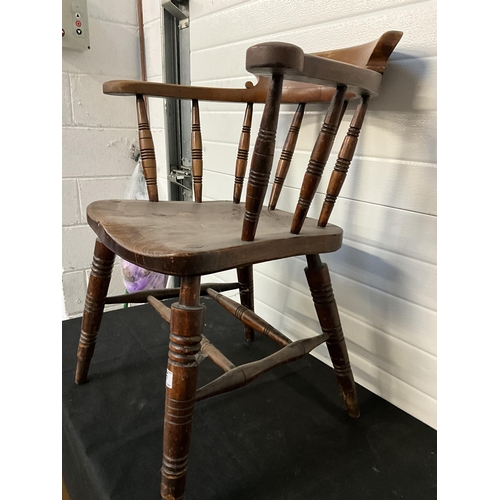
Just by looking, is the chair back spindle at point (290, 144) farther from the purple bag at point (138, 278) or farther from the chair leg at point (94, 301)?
the purple bag at point (138, 278)

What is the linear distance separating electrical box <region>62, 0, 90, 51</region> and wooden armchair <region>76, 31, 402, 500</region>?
2.69 ft

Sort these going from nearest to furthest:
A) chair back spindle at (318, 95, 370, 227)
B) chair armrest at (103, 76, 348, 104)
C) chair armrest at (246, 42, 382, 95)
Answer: chair armrest at (246, 42, 382, 95) → chair back spindle at (318, 95, 370, 227) → chair armrest at (103, 76, 348, 104)

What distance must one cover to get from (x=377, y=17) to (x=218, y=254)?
1.87 ft

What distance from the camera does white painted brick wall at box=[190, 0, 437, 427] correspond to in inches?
30.1

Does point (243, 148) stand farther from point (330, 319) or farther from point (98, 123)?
point (98, 123)

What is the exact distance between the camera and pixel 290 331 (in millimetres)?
1161

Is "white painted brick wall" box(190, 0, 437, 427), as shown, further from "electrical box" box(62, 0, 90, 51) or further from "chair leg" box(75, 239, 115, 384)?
"electrical box" box(62, 0, 90, 51)

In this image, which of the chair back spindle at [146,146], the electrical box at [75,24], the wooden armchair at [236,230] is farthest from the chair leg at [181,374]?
the electrical box at [75,24]

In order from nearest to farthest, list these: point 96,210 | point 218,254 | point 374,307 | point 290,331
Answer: point 218,254, point 96,210, point 374,307, point 290,331

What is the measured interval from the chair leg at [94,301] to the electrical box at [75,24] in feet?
3.21

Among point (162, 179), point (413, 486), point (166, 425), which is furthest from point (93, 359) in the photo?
point (162, 179)

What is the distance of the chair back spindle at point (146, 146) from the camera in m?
0.87

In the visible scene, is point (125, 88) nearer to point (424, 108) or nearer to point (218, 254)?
point (218, 254)

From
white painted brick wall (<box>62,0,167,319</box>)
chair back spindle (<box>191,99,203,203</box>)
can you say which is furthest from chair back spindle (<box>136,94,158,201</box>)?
white painted brick wall (<box>62,0,167,319</box>)
